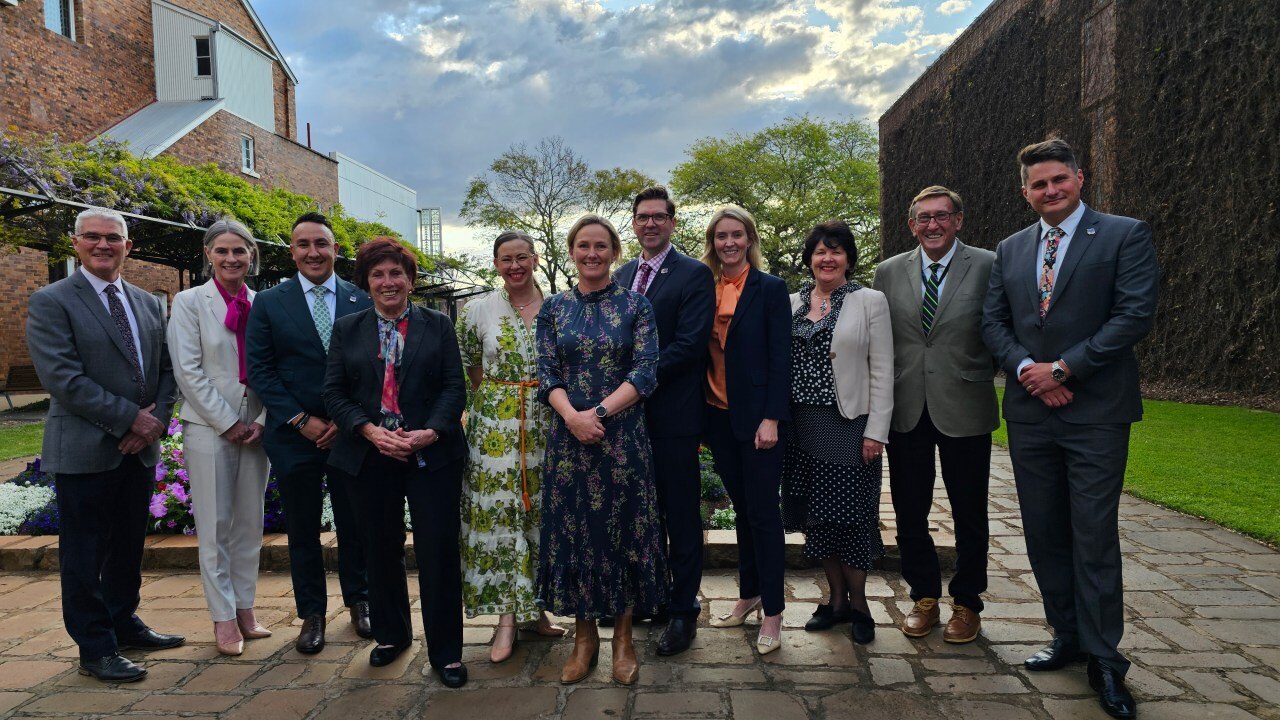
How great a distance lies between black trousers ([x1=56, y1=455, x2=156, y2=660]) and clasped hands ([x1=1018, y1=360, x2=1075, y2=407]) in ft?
13.6

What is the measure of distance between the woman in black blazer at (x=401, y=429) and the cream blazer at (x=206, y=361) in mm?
685

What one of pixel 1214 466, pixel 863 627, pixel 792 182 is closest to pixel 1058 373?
pixel 863 627

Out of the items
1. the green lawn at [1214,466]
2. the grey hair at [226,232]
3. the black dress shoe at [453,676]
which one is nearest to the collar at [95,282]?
the grey hair at [226,232]

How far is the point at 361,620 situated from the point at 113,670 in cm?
104

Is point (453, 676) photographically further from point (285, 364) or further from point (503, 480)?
point (285, 364)

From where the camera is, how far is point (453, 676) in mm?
3152

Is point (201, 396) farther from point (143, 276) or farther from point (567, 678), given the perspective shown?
point (143, 276)

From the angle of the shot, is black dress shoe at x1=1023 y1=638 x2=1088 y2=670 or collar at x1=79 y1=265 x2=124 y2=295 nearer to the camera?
black dress shoe at x1=1023 y1=638 x2=1088 y2=670

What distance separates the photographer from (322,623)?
3602mm

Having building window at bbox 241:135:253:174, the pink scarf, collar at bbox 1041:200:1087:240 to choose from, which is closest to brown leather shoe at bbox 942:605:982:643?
collar at bbox 1041:200:1087:240

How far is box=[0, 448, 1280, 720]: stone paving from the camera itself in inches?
113

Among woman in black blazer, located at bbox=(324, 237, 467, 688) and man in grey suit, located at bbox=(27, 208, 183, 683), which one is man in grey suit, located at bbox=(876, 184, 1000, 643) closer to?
woman in black blazer, located at bbox=(324, 237, 467, 688)

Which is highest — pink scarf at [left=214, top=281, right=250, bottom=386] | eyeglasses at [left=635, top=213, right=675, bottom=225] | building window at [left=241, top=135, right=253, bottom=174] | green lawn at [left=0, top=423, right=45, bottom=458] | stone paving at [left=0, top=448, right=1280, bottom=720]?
building window at [left=241, top=135, right=253, bottom=174]

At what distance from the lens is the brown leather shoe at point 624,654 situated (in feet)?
10.2
